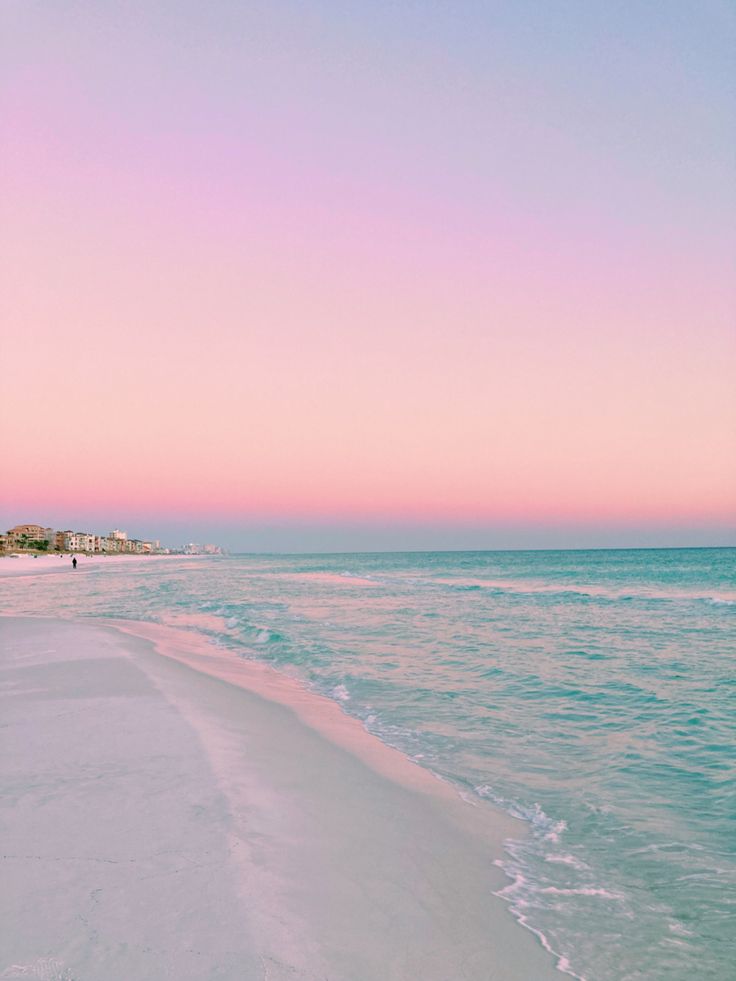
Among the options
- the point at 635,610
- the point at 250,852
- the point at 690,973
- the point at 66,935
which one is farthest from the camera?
the point at 635,610

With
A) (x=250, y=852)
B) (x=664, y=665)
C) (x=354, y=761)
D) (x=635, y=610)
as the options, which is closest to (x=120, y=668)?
(x=354, y=761)

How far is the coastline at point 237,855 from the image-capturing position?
356 centimetres

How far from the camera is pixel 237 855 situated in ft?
15.4

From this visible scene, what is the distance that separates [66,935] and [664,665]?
48.2ft

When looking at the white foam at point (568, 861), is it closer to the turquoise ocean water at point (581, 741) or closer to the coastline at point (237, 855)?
the turquoise ocean water at point (581, 741)

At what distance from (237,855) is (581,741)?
6.22 metres

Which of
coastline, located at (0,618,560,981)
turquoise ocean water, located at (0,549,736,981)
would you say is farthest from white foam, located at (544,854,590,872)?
coastline, located at (0,618,560,981)

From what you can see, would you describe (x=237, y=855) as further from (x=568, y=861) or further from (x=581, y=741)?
(x=581, y=741)

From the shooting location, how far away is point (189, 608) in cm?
2953

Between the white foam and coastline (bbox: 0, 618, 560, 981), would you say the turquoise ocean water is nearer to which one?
the white foam

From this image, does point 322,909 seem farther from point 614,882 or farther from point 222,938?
point 614,882

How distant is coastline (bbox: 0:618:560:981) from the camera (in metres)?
3.56

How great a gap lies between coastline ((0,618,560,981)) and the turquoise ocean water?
521 millimetres

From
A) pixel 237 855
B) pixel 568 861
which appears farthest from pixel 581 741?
pixel 237 855
